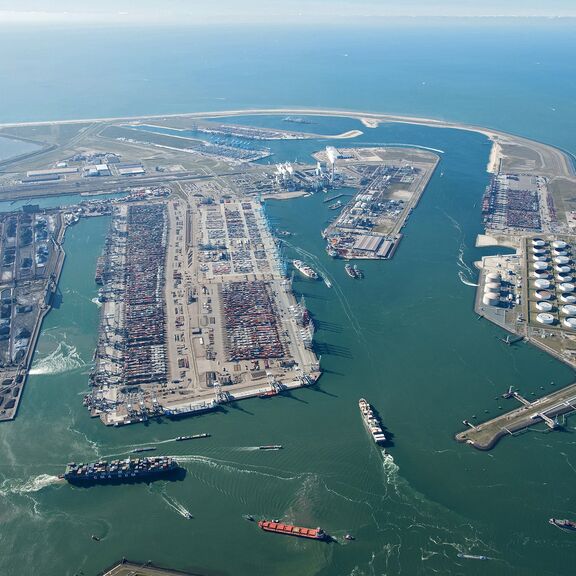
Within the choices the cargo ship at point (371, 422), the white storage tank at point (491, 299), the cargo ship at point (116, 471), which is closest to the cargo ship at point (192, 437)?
the cargo ship at point (116, 471)

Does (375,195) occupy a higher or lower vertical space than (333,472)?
higher

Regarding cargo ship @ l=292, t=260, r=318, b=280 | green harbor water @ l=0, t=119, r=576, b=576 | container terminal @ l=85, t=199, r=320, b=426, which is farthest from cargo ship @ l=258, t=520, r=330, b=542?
cargo ship @ l=292, t=260, r=318, b=280

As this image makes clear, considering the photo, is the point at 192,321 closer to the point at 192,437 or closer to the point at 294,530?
the point at 192,437

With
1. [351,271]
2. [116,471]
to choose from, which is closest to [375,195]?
[351,271]

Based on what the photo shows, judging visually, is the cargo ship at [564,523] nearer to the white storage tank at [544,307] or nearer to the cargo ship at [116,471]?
the white storage tank at [544,307]

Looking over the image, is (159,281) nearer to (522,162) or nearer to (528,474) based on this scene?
(528,474)

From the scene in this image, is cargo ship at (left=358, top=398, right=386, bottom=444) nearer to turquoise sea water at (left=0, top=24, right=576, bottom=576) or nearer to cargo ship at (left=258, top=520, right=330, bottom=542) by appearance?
turquoise sea water at (left=0, top=24, right=576, bottom=576)
